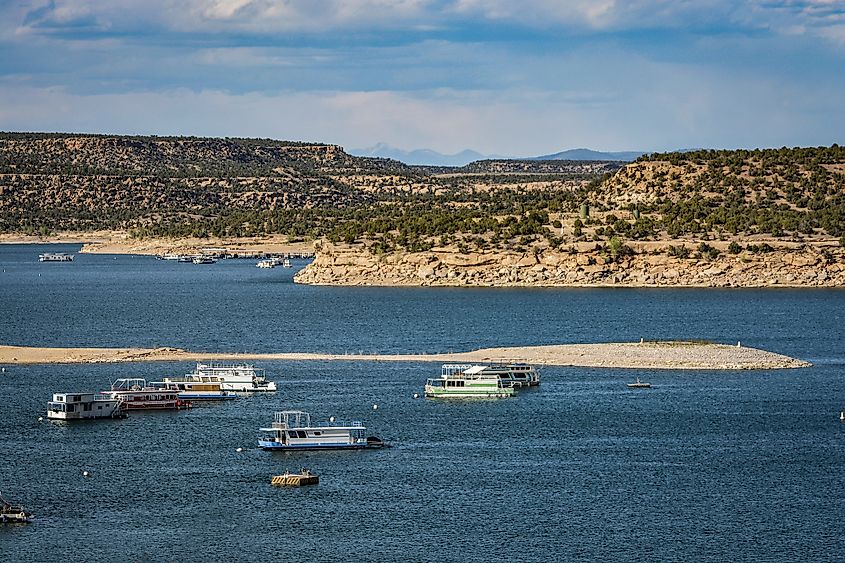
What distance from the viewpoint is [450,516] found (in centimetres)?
5291

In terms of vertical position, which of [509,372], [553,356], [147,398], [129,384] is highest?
[509,372]

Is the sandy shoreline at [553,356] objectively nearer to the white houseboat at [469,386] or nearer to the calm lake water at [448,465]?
the calm lake water at [448,465]

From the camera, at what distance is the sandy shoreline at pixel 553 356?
297 ft

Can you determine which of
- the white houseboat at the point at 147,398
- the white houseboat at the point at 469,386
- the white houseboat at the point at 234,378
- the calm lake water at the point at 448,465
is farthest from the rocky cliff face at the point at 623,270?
the white houseboat at the point at 147,398

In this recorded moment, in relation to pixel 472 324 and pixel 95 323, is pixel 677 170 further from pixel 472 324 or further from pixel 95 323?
pixel 95 323

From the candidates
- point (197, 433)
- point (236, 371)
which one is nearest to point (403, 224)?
point (236, 371)

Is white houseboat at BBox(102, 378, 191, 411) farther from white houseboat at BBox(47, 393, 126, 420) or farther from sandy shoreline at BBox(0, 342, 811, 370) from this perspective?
sandy shoreline at BBox(0, 342, 811, 370)

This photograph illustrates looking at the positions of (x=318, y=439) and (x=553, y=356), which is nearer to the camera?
(x=318, y=439)

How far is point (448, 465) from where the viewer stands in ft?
200

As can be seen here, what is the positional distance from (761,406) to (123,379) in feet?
114

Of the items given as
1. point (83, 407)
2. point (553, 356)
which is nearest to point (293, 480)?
point (83, 407)

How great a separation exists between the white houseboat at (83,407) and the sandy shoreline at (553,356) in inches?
772

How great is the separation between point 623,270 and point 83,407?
313 feet

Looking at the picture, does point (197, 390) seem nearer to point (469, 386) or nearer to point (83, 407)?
point (83, 407)
